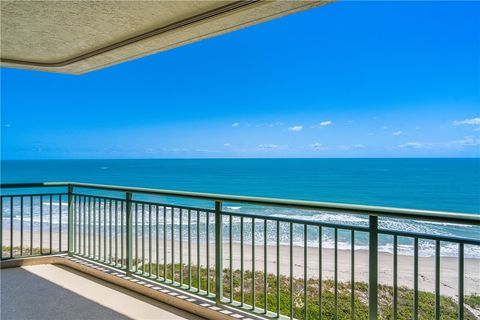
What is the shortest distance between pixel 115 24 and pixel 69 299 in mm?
2312

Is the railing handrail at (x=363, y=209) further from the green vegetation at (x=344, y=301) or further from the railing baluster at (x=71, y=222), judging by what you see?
the green vegetation at (x=344, y=301)

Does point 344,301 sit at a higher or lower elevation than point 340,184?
lower

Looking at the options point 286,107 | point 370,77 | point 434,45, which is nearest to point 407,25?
point 434,45

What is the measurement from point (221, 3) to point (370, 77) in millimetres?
34684

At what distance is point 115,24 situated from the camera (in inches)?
98.1

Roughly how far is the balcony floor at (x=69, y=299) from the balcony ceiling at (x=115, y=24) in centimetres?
218

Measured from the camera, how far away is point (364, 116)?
3631 cm

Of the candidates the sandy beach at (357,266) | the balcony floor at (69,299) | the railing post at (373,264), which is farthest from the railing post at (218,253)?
the sandy beach at (357,266)

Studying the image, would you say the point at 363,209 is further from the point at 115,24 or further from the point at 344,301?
the point at 344,301

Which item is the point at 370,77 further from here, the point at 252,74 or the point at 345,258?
the point at 345,258

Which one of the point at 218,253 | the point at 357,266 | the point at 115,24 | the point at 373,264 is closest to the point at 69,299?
the point at 218,253

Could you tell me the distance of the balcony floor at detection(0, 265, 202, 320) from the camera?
2604 millimetres

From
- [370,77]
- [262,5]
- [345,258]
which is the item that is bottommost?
[345,258]

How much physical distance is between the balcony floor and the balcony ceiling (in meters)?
2.18
